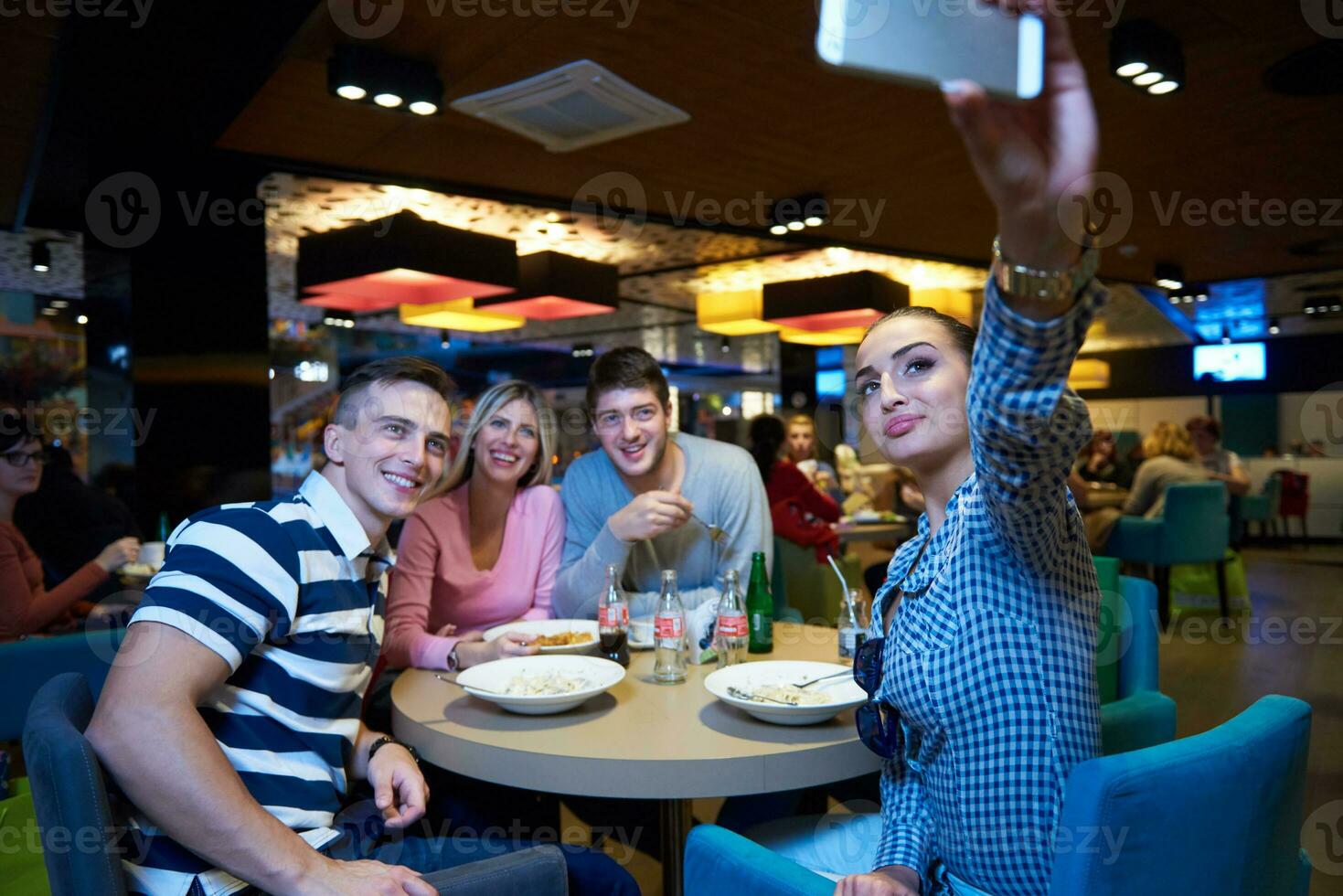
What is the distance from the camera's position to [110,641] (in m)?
2.03

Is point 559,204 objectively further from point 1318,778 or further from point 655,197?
point 1318,778

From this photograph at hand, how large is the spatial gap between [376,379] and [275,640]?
53 cm

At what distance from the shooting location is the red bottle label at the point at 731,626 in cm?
196

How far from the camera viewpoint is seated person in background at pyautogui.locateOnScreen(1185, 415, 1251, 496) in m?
6.98

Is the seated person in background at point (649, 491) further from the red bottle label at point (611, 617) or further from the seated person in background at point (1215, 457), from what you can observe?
the seated person in background at point (1215, 457)

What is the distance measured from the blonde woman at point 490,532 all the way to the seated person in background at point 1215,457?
21.2ft

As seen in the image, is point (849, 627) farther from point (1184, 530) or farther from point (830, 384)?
point (830, 384)

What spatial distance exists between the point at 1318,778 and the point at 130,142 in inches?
231

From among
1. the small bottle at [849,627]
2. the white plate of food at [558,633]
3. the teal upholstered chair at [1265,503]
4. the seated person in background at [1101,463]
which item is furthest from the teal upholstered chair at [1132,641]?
the teal upholstered chair at [1265,503]

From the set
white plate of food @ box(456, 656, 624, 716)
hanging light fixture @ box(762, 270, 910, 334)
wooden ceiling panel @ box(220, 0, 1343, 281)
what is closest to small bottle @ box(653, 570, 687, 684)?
white plate of food @ box(456, 656, 624, 716)

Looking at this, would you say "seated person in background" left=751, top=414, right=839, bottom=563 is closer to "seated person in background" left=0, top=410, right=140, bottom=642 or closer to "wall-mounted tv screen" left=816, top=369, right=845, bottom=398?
"seated person in background" left=0, top=410, right=140, bottom=642

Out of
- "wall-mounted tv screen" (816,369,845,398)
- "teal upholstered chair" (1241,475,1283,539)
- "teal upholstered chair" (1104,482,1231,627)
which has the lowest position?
"teal upholstered chair" (1241,475,1283,539)

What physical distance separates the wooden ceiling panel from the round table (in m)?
2.34

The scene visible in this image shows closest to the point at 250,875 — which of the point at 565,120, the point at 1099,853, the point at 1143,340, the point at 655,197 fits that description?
the point at 1099,853
